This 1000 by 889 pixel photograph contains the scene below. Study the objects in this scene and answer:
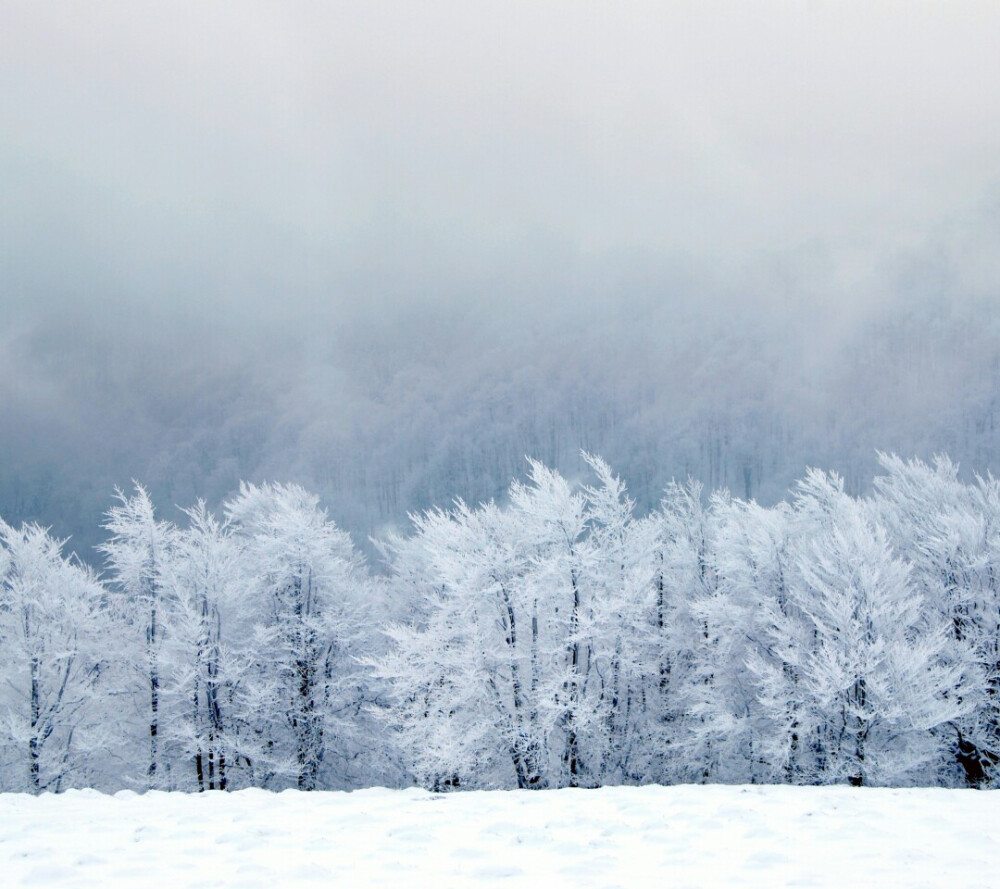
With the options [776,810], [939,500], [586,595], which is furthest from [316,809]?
[939,500]

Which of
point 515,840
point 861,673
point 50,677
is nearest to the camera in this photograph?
point 515,840

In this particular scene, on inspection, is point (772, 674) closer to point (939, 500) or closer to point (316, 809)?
point (939, 500)

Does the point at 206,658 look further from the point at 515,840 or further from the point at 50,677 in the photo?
the point at 515,840

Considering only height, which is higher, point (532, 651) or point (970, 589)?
point (970, 589)

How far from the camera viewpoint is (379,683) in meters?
24.3

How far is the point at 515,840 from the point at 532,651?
14.0 m

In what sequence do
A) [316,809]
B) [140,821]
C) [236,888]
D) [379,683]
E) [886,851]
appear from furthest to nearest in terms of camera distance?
[379,683] → [316,809] → [140,821] → [886,851] → [236,888]

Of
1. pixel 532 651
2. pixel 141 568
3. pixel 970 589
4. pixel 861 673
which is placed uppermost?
pixel 141 568

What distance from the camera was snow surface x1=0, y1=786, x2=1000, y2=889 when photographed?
671 centimetres

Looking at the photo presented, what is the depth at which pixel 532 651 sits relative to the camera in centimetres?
2189

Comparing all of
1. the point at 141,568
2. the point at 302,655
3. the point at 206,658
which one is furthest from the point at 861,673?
the point at 141,568

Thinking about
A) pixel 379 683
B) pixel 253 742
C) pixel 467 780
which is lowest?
pixel 467 780

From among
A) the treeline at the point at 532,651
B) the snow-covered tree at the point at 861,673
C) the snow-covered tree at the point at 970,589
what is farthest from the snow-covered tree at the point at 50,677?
the snow-covered tree at the point at 970,589

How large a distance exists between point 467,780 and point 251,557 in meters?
11.6
